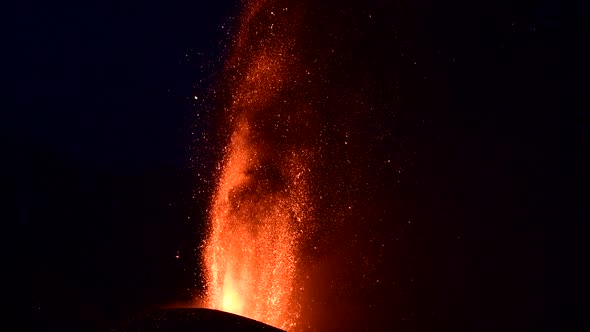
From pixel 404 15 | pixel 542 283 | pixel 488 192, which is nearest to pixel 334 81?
pixel 404 15

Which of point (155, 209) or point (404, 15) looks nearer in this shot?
point (404, 15)

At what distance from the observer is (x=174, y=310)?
4836mm

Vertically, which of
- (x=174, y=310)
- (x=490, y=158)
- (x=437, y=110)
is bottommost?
(x=174, y=310)

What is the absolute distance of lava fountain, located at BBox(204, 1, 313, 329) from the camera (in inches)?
387

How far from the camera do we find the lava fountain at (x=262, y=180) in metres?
9.82

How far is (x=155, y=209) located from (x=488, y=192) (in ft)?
34.4

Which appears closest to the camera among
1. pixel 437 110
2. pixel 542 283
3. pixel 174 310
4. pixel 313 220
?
pixel 174 310

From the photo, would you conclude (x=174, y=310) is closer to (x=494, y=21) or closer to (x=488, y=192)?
(x=488, y=192)

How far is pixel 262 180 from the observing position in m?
10.8

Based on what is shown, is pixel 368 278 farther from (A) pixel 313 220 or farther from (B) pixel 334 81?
(B) pixel 334 81

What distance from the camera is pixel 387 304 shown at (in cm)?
1045

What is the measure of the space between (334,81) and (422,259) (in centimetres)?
415

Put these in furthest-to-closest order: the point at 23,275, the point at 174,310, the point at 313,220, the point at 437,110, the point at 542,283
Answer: the point at 313,220 → the point at 437,110 → the point at 542,283 → the point at 23,275 → the point at 174,310

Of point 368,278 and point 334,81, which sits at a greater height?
point 334,81
